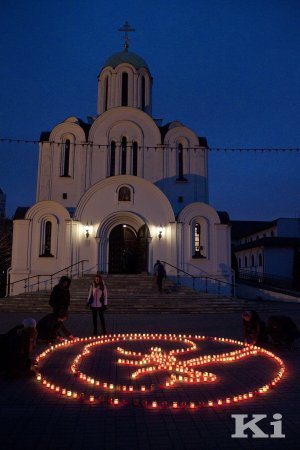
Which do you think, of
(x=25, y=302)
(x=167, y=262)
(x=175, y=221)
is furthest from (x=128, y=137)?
(x=25, y=302)

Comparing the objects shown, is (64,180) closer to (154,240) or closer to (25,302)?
(154,240)

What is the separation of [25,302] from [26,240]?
20.7 ft

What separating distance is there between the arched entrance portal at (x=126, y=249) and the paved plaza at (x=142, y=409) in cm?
1538

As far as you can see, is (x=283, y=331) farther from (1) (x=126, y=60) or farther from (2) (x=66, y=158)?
(1) (x=126, y=60)

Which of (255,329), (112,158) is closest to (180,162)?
(112,158)

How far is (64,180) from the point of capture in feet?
85.1

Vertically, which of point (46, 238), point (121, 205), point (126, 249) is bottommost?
point (126, 249)

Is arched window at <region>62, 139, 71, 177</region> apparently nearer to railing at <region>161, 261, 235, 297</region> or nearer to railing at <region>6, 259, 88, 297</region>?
railing at <region>6, 259, 88, 297</region>

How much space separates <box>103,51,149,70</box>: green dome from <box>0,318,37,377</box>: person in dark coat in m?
27.7

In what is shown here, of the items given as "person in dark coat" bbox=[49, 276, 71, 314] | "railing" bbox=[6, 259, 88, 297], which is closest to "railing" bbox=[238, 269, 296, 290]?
"railing" bbox=[6, 259, 88, 297]

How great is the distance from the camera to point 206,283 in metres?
23.4

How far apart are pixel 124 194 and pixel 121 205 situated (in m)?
0.74

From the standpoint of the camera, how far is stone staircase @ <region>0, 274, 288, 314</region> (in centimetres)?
1750

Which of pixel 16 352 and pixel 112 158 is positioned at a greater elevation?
pixel 112 158
